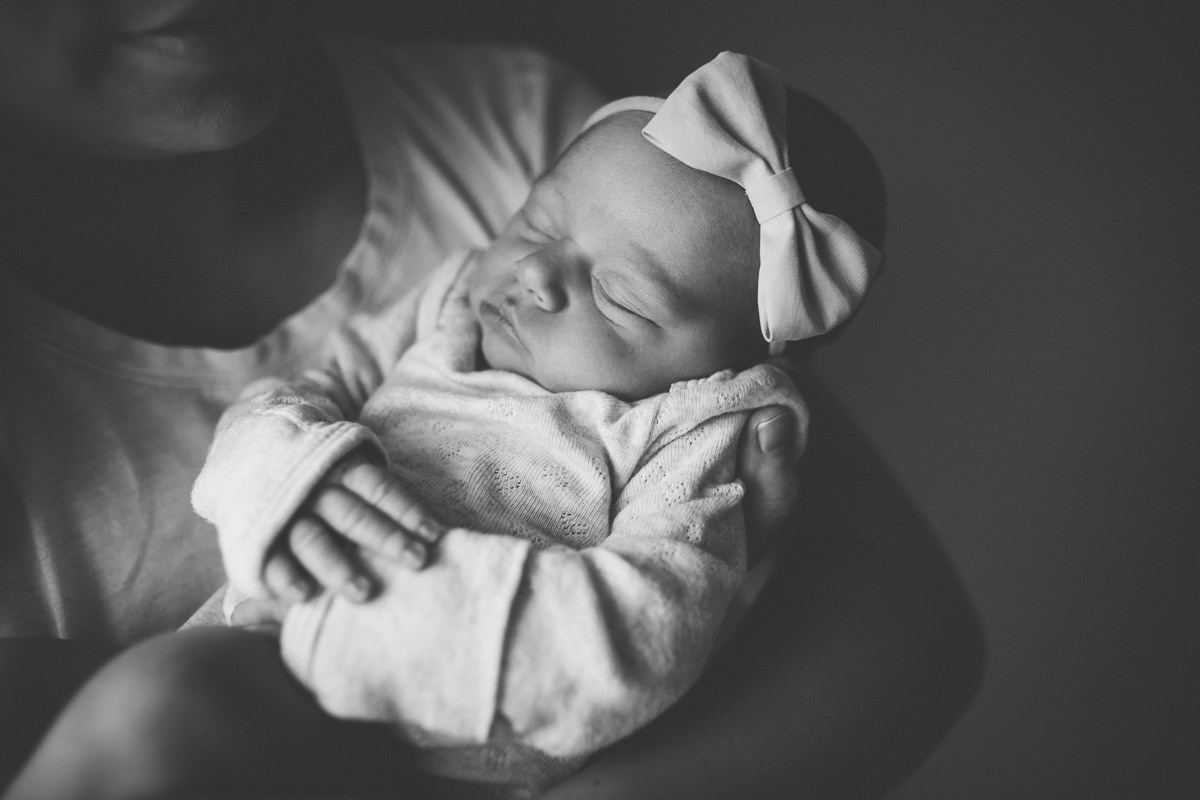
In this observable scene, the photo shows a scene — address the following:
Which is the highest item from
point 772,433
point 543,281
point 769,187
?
point 769,187

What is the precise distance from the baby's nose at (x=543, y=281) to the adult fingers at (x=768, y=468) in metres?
0.27

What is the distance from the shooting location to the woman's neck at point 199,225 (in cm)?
94

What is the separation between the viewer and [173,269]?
104cm

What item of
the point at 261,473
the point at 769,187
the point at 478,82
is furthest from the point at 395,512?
the point at 478,82

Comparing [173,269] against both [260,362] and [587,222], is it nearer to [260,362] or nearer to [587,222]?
[260,362]

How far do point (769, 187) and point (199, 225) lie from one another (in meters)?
0.73

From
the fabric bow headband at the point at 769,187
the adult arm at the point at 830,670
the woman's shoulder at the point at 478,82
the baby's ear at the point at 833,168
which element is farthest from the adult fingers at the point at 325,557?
the woman's shoulder at the point at 478,82

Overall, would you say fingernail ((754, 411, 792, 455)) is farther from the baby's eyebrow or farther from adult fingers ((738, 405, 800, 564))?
the baby's eyebrow

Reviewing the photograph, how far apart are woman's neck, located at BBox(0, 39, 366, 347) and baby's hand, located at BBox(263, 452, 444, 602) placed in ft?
1.41

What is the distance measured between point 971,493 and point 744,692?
4.04 ft

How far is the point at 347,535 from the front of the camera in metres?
0.71

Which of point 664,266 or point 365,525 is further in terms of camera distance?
point 664,266

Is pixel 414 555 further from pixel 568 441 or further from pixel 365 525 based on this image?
pixel 568 441

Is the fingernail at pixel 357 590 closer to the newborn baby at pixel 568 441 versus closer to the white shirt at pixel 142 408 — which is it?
the newborn baby at pixel 568 441
